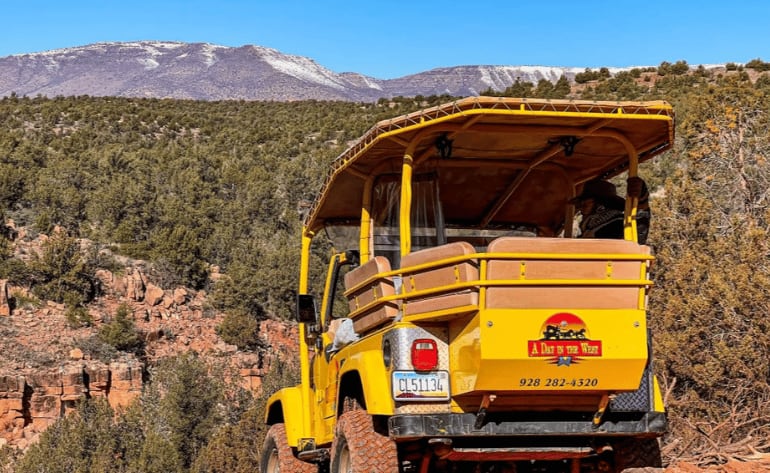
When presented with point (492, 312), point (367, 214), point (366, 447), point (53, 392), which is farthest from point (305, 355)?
point (53, 392)

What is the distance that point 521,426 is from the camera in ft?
19.0

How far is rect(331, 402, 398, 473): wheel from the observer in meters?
5.93

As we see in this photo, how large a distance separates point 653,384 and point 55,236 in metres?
30.7

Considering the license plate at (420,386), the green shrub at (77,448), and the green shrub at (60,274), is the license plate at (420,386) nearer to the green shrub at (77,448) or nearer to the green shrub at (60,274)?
the green shrub at (77,448)

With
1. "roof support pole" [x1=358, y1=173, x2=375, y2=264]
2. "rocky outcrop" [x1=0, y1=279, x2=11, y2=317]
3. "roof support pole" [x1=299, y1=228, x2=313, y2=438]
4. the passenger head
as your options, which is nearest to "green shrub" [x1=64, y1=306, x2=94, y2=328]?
"rocky outcrop" [x1=0, y1=279, x2=11, y2=317]

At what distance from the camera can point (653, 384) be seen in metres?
6.07

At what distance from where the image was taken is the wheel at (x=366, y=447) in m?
5.93

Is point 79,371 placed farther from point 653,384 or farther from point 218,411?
point 653,384

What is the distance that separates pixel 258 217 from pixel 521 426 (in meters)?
37.4

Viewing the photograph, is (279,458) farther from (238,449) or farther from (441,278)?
(238,449)

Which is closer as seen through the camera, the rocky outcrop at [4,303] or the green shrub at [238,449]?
the green shrub at [238,449]

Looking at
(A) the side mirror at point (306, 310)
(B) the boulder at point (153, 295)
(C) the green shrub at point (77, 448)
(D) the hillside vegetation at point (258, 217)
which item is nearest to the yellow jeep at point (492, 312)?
(A) the side mirror at point (306, 310)

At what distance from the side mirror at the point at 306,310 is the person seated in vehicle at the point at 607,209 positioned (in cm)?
229

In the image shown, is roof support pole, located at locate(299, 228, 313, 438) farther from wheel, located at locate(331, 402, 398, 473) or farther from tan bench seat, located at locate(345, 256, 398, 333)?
wheel, located at locate(331, 402, 398, 473)
